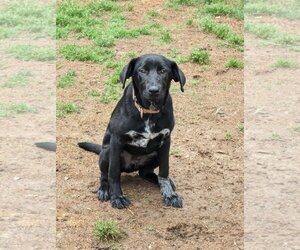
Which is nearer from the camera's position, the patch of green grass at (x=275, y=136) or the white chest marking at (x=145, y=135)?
the white chest marking at (x=145, y=135)

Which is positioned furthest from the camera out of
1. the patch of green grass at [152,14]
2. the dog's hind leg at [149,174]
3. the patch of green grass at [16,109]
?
the patch of green grass at [152,14]

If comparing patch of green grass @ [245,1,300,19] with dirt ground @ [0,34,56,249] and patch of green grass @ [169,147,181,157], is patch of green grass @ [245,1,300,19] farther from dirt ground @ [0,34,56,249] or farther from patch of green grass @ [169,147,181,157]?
patch of green grass @ [169,147,181,157]

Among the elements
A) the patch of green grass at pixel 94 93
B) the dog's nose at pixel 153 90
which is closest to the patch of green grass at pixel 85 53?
the patch of green grass at pixel 94 93

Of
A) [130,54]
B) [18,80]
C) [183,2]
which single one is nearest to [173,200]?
[18,80]

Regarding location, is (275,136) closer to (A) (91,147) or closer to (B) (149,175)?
(B) (149,175)

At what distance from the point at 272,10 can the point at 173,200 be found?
6189 mm

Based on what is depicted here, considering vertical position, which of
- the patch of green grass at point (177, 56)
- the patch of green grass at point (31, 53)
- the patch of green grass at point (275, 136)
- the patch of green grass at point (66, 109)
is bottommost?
the patch of green grass at point (31, 53)

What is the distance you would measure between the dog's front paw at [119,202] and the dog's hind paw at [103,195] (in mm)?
84

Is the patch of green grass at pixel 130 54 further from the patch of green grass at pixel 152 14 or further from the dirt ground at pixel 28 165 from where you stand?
the patch of green grass at pixel 152 14

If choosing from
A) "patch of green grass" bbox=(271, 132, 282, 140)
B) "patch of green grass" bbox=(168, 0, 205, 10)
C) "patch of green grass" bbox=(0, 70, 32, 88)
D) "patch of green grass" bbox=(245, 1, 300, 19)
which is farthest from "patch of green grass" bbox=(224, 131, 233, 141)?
"patch of green grass" bbox=(168, 0, 205, 10)

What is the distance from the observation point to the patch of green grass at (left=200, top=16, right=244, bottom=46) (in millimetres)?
9797

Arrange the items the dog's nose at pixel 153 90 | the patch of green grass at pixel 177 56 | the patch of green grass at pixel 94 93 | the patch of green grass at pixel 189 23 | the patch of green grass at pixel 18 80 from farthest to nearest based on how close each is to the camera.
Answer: the patch of green grass at pixel 189 23 → the patch of green grass at pixel 177 56 → the patch of green grass at pixel 18 80 → the patch of green grass at pixel 94 93 → the dog's nose at pixel 153 90

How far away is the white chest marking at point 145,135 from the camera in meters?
5.40

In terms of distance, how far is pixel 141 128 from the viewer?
5.39 metres
